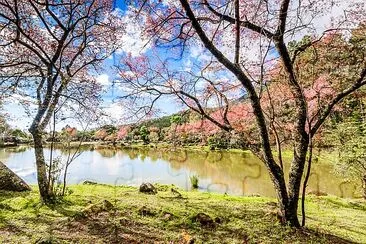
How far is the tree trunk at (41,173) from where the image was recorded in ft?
20.3

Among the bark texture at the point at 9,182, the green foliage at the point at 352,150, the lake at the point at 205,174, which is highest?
the green foliage at the point at 352,150

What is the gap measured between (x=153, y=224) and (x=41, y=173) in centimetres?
273

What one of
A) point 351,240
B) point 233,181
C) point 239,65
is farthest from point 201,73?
point 233,181

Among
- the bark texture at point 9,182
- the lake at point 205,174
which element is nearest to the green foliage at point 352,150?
the lake at point 205,174

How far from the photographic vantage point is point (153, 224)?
4887 mm

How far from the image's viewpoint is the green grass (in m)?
4.32

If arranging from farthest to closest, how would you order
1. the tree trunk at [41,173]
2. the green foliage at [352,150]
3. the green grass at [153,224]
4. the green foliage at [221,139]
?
the green foliage at [352,150], the green foliage at [221,139], the tree trunk at [41,173], the green grass at [153,224]

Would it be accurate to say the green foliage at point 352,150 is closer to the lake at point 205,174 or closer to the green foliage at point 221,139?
the lake at point 205,174

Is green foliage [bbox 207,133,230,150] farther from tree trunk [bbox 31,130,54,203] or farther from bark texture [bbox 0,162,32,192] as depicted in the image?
bark texture [bbox 0,162,32,192]

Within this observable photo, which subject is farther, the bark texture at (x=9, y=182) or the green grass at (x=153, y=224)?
the bark texture at (x=9, y=182)

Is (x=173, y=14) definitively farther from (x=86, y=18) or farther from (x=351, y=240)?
(x=351, y=240)

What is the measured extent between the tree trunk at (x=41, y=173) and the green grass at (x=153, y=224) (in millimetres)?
196

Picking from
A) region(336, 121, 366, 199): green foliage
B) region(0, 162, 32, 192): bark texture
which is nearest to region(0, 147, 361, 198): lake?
region(336, 121, 366, 199): green foliage

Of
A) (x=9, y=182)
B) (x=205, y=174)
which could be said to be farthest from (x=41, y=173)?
(x=205, y=174)
